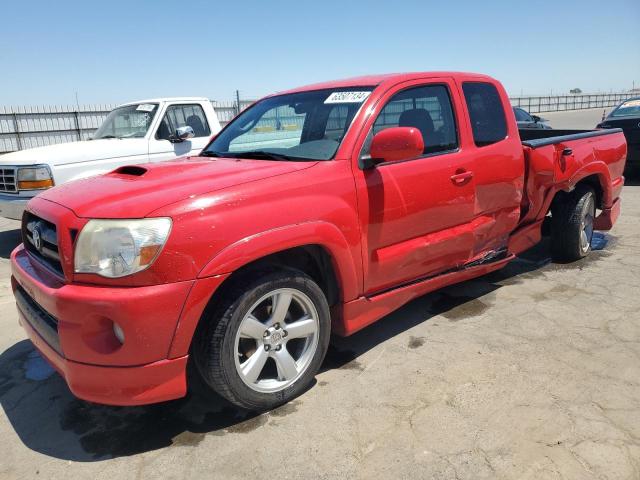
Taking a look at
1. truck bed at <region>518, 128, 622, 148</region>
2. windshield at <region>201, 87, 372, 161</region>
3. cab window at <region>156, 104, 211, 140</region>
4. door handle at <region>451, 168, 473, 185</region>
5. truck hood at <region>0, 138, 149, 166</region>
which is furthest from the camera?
cab window at <region>156, 104, 211, 140</region>

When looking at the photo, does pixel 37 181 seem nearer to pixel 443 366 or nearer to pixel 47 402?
pixel 47 402

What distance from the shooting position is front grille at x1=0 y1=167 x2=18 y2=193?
20.2 ft

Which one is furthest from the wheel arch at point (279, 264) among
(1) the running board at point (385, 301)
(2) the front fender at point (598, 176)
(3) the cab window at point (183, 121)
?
(3) the cab window at point (183, 121)

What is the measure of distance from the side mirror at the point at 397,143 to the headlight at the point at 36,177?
480 cm

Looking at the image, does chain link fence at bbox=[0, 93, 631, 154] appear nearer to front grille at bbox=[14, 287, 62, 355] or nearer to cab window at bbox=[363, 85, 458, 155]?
cab window at bbox=[363, 85, 458, 155]

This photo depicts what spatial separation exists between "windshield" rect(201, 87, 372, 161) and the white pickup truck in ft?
10.3

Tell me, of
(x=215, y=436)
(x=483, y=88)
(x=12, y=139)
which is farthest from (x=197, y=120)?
(x=12, y=139)

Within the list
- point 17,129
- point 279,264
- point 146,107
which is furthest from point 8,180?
point 17,129

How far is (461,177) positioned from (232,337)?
198 cm

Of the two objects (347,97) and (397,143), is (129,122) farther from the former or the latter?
(397,143)

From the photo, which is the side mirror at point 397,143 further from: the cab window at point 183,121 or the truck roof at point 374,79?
the cab window at point 183,121

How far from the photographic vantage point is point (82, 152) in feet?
20.8

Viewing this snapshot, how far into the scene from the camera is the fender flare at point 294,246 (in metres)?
2.33

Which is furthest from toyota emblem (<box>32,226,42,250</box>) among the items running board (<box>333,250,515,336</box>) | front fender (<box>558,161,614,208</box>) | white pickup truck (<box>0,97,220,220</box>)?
front fender (<box>558,161,614,208</box>)
